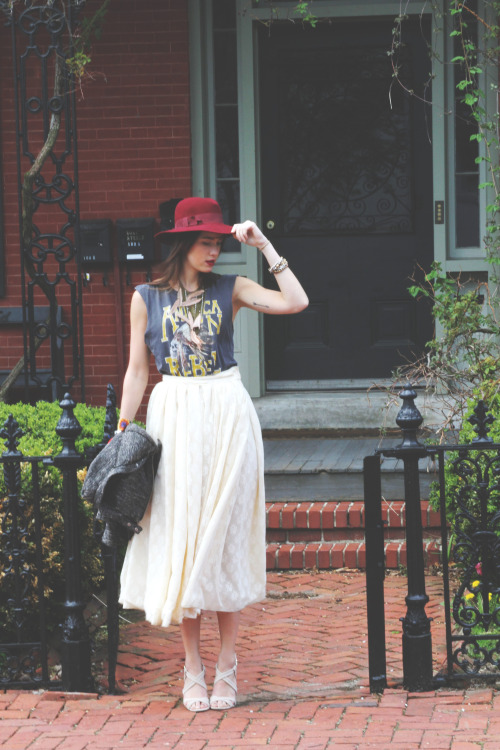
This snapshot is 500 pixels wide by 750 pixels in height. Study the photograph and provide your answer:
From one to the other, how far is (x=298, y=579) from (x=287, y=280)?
2340 mm

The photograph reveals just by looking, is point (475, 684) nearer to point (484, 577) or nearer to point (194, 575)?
point (484, 577)

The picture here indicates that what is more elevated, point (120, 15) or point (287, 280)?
point (120, 15)

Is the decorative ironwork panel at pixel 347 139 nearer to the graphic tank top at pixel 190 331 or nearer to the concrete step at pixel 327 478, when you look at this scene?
the concrete step at pixel 327 478

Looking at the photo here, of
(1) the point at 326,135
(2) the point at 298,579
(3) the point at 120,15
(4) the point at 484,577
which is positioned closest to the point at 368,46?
(1) the point at 326,135

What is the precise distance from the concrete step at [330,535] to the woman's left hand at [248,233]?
2.40 meters

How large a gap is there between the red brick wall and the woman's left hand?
4179 mm

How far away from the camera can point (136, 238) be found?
8.23 meters

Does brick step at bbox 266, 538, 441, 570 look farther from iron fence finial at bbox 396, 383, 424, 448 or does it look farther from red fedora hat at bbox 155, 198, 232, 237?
red fedora hat at bbox 155, 198, 232, 237

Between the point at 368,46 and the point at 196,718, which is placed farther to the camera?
the point at 368,46

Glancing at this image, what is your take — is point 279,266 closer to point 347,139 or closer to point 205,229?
point 205,229

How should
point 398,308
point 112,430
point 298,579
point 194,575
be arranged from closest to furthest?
1. point 194,575
2. point 112,430
3. point 298,579
4. point 398,308

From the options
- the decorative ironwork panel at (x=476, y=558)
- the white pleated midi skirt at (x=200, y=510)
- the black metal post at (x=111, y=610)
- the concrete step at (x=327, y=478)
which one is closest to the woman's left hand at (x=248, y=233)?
the white pleated midi skirt at (x=200, y=510)

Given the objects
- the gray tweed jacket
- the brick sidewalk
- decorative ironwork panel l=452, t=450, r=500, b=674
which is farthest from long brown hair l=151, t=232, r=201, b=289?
the brick sidewalk

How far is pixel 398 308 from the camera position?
8.42 meters
